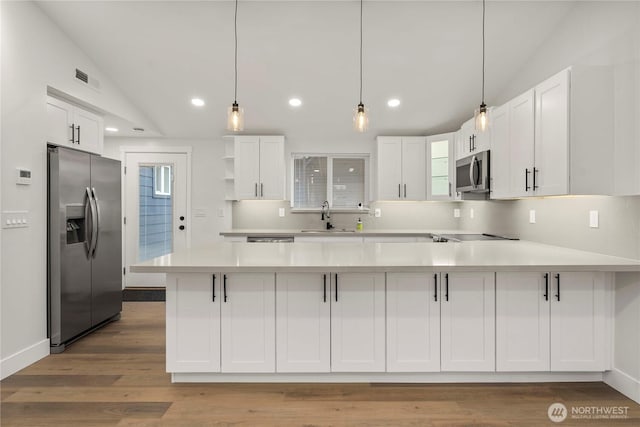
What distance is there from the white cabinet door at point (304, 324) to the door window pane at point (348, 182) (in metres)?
3.12

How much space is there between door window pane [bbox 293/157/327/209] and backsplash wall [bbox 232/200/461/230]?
185mm

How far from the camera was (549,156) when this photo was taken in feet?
8.86

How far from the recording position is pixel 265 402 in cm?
232

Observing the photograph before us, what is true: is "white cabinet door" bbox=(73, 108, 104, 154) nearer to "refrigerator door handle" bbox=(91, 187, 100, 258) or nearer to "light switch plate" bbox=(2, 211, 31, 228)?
"refrigerator door handle" bbox=(91, 187, 100, 258)

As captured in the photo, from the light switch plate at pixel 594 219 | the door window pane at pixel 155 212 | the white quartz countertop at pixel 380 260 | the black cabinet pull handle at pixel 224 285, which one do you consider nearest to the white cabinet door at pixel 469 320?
the white quartz countertop at pixel 380 260

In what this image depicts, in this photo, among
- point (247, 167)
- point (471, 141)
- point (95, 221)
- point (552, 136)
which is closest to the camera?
point (552, 136)

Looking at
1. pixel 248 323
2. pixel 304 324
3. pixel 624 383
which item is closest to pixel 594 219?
pixel 624 383

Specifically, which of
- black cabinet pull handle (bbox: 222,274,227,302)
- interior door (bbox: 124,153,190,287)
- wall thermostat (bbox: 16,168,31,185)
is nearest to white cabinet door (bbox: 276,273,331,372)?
black cabinet pull handle (bbox: 222,274,227,302)

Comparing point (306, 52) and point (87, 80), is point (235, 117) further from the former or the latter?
point (87, 80)

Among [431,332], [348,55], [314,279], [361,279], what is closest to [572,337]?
[431,332]

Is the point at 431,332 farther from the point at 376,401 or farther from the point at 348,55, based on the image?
the point at 348,55

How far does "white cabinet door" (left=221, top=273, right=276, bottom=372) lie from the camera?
249 centimetres

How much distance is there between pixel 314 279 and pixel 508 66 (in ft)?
10.0

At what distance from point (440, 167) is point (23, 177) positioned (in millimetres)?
4368
